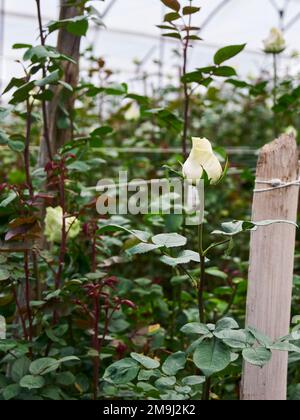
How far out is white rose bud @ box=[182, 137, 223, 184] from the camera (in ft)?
3.28

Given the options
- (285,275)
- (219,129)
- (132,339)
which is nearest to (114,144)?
(219,129)

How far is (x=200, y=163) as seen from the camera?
100cm

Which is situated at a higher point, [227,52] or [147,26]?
[147,26]

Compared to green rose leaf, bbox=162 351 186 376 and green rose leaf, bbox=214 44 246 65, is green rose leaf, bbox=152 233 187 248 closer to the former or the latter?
green rose leaf, bbox=162 351 186 376

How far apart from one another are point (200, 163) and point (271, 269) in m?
0.35

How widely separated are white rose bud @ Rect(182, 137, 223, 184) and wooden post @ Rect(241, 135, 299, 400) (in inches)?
9.7

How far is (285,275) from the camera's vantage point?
4.06ft

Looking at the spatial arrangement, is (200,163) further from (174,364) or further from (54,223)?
(54,223)

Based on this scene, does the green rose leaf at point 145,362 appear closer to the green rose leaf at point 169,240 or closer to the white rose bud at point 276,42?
the green rose leaf at point 169,240

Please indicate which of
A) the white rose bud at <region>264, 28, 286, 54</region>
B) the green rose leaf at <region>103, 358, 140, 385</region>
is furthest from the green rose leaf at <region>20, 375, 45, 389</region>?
the white rose bud at <region>264, 28, 286, 54</region>

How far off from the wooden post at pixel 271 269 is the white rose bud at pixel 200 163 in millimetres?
248

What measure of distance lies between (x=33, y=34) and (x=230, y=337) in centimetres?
632

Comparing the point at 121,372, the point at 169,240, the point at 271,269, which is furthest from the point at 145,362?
the point at 271,269
